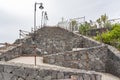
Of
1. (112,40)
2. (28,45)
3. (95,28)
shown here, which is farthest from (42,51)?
(95,28)

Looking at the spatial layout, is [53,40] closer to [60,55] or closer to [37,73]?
[60,55]

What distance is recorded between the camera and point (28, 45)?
24.5m

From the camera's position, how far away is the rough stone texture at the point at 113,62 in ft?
59.2

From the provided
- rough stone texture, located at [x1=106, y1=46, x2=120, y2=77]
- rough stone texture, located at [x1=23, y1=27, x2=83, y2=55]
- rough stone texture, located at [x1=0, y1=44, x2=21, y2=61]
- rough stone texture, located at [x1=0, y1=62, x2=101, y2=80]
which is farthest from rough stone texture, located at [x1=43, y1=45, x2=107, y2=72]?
rough stone texture, located at [x1=0, y1=62, x2=101, y2=80]

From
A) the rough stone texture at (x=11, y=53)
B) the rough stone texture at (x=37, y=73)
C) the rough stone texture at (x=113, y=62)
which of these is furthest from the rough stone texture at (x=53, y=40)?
the rough stone texture at (x=37, y=73)

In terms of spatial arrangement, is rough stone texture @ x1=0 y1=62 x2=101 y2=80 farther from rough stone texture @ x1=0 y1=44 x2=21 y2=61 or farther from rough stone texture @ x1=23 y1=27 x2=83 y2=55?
rough stone texture @ x1=23 y1=27 x2=83 y2=55

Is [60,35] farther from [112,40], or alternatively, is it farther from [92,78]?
[92,78]

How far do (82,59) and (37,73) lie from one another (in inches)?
261

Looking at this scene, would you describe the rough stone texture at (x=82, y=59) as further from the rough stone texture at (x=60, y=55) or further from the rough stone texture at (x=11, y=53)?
the rough stone texture at (x=11, y=53)

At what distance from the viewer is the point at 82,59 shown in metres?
18.8

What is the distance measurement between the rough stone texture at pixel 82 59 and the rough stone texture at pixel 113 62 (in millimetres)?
312

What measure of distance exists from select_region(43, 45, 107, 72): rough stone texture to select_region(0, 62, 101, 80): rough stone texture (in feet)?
18.5

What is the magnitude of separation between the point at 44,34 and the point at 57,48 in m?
1.56

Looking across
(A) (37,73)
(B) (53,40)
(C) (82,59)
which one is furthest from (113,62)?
(B) (53,40)
